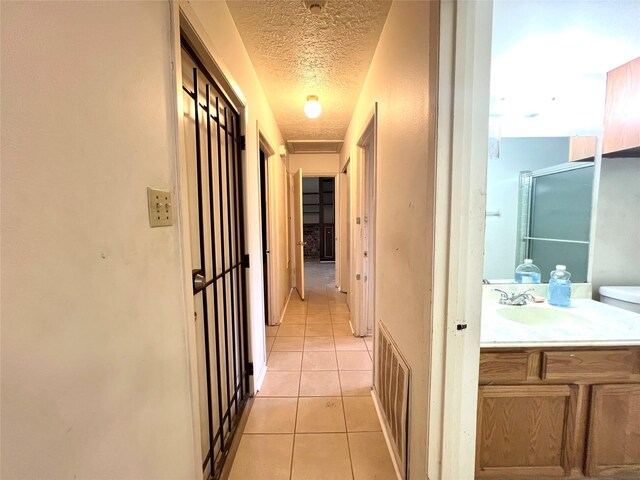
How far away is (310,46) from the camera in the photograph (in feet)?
5.80

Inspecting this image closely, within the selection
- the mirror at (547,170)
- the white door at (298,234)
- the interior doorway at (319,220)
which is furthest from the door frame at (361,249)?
the interior doorway at (319,220)

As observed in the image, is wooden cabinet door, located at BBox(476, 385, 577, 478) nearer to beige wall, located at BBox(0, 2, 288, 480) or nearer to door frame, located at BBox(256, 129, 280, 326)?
beige wall, located at BBox(0, 2, 288, 480)

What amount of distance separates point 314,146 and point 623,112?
3387 millimetres

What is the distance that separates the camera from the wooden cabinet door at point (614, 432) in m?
1.20

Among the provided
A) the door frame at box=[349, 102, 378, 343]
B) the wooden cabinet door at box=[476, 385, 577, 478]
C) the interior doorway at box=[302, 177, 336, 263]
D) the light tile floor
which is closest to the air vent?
the door frame at box=[349, 102, 378, 343]

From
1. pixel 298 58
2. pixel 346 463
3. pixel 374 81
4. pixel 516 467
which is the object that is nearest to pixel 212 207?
pixel 298 58

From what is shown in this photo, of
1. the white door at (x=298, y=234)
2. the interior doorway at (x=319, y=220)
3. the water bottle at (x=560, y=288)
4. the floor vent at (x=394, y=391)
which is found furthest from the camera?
the interior doorway at (x=319, y=220)

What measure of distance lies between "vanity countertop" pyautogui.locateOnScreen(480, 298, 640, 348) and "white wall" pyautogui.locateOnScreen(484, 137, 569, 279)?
0.41 m

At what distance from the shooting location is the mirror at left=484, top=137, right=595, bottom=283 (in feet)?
5.84

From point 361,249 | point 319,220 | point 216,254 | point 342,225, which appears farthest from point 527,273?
point 319,220

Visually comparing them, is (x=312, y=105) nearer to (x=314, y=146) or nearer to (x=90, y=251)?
(x=314, y=146)

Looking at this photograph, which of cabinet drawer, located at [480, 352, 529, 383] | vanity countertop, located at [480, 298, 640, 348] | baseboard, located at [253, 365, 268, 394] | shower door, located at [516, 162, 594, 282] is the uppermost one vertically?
shower door, located at [516, 162, 594, 282]

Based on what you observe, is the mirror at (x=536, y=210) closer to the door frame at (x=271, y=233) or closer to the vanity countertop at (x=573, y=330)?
the vanity countertop at (x=573, y=330)

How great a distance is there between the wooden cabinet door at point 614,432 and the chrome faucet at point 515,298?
1.76ft
